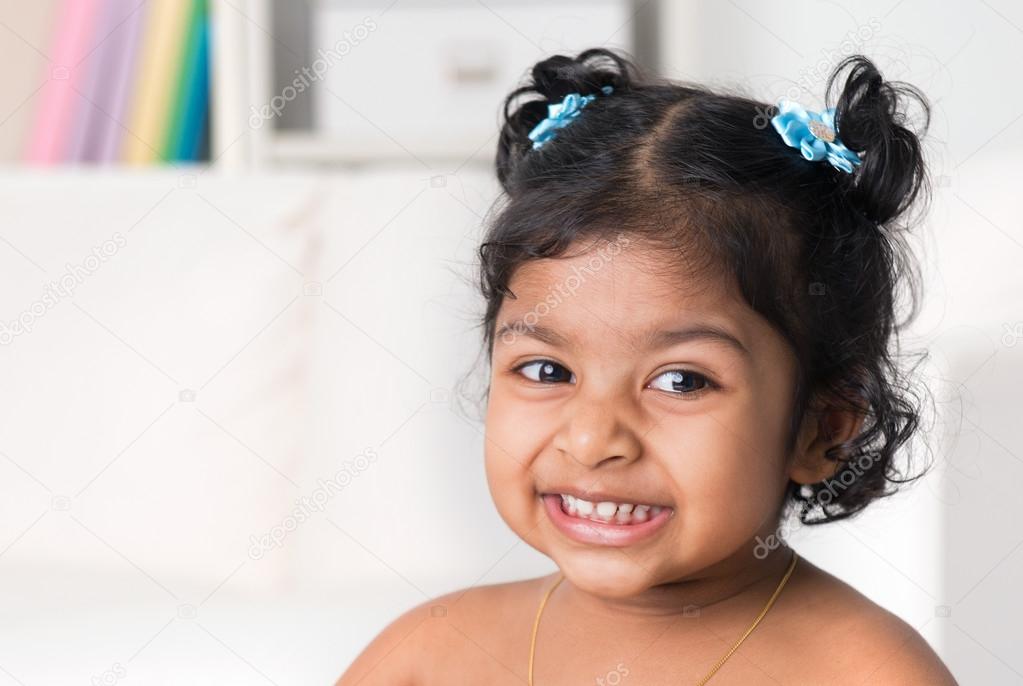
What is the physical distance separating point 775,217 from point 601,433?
9.3 inches

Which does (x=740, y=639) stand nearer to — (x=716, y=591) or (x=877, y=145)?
(x=716, y=591)

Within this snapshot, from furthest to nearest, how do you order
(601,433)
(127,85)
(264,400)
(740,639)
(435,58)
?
(127,85) → (435,58) → (264,400) → (740,639) → (601,433)

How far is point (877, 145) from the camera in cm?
97

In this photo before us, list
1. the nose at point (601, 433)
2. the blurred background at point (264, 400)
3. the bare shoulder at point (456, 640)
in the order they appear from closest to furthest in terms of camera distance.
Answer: the nose at point (601, 433) → the bare shoulder at point (456, 640) → the blurred background at point (264, 400)

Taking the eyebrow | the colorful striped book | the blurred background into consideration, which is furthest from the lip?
the colorful striped book

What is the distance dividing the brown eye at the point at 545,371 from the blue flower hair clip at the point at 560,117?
25cm

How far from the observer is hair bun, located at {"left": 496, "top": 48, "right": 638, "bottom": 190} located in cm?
113

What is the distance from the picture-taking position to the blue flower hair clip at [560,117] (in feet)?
3.57

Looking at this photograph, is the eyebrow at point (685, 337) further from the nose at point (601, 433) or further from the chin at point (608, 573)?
the chin at point (608, 573)

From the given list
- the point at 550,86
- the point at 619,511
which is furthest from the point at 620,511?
the point at 550,86

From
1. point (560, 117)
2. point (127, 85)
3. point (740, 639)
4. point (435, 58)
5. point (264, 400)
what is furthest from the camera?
point (127, 85)

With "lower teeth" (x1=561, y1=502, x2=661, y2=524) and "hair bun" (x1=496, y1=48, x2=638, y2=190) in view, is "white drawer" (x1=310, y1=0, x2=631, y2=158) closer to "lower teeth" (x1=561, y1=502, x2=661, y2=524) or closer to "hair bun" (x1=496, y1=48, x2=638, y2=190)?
"hair bun" (x1=496, y1=48, x2=638, y2=190)

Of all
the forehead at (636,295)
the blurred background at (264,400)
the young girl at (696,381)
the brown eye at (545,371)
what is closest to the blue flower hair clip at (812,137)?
the young girl at (696,381)

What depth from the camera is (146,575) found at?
4.90 feet
